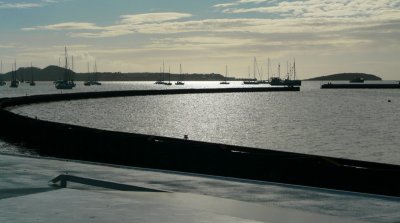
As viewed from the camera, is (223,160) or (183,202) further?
(223,160)

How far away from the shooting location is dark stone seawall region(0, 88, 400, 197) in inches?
493

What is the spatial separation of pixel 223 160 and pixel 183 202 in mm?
7081

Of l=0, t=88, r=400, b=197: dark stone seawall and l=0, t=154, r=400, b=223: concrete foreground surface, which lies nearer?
l=0, t=154, r=400, b=223: concrete foreground surface

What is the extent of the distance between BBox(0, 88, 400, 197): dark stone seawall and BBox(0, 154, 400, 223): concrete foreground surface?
9.65 feet

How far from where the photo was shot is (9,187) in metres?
9.78

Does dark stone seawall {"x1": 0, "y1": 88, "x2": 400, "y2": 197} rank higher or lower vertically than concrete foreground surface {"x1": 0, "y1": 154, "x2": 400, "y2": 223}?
lower

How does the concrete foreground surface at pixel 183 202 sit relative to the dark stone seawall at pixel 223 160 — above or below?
above

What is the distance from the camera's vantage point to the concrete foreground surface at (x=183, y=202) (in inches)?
296

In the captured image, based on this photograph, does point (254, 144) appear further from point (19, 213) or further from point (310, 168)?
point (19, 213)

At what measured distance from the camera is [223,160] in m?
15.7

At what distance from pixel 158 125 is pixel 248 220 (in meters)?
70.8

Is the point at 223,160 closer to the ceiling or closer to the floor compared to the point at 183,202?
closer to the floor

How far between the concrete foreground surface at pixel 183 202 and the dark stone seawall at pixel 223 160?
2941 mm

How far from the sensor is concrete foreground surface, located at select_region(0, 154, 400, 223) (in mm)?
7509
